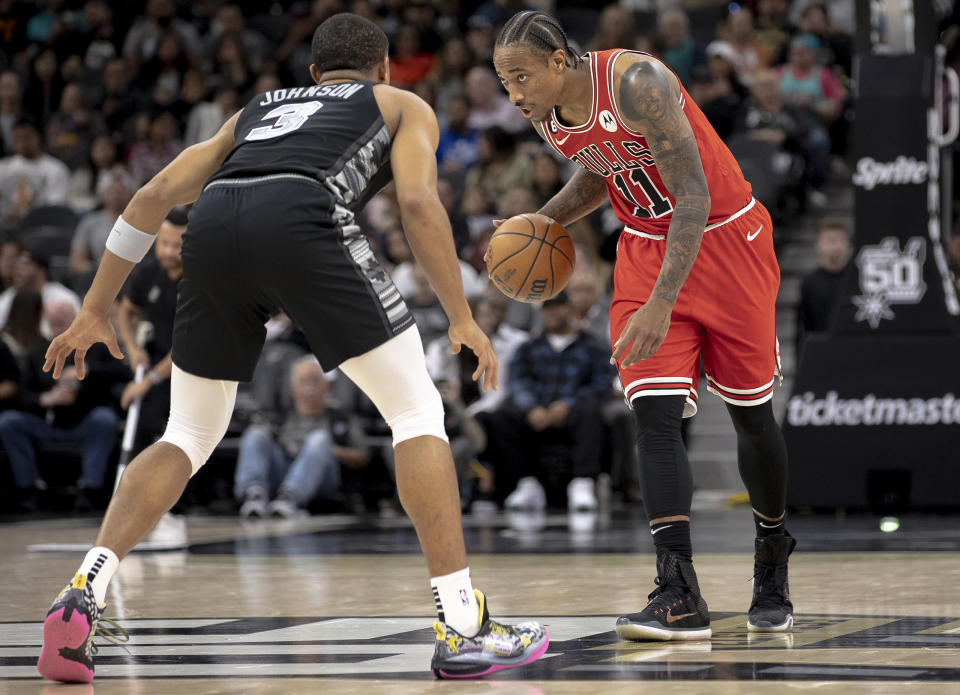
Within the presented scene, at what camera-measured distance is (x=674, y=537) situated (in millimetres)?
4527

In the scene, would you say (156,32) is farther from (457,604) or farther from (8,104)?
(457,604)

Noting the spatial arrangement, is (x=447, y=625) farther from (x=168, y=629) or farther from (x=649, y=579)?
(x=649, y=579)

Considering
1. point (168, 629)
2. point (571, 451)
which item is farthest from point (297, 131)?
point (571, 451)

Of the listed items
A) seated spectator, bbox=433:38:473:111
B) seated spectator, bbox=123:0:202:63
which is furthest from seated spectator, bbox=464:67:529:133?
seated spectator, bbox=123:0:202:63

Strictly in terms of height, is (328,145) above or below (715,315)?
above

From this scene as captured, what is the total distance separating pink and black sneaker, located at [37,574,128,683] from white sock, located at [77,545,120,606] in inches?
2.9

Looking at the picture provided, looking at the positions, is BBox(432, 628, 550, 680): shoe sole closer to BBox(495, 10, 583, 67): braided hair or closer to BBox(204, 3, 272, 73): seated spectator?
BBox(495, 10, 583, 67): braided hair

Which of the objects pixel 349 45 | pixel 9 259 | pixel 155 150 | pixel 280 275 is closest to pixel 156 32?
pixel 155 150

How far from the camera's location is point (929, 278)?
9164 millimetres

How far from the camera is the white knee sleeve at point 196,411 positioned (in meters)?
4.16

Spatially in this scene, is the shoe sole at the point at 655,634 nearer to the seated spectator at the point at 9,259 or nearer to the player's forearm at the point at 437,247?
the player's forearm at the point at 437,247

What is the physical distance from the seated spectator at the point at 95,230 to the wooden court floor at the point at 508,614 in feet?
17.8

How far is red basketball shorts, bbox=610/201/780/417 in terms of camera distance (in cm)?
465

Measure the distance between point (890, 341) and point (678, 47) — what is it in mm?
5864
